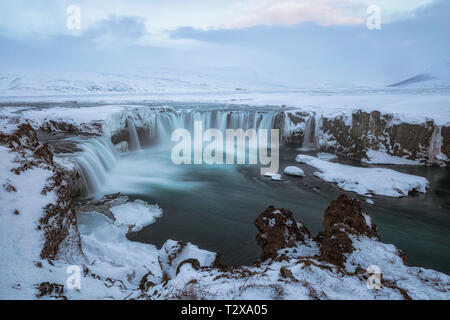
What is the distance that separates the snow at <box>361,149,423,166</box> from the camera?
1543cm

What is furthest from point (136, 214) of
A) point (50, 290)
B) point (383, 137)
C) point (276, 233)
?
point (383, 137)

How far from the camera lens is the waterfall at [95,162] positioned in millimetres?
10341

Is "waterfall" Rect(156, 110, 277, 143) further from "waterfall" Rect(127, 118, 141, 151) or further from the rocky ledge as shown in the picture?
the rocky ledge

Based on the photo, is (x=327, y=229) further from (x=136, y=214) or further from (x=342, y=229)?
(x=136, y=214)

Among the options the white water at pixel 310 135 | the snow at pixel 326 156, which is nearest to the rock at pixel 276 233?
the snow at pixel 326 156

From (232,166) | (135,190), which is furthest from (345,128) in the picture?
(135,190)

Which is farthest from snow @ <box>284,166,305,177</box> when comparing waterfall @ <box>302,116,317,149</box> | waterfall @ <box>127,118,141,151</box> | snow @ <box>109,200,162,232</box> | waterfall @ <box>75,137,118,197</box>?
waterfall @ <box>127,118,141,151</box>

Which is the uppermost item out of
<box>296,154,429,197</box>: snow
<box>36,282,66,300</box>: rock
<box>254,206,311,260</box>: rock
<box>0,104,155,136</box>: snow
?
<box>0,104,155,136</box>: snow

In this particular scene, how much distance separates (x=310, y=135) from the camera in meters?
19.5

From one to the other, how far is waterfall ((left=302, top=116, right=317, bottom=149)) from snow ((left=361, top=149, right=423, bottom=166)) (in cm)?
394

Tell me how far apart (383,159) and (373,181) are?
195 inches
